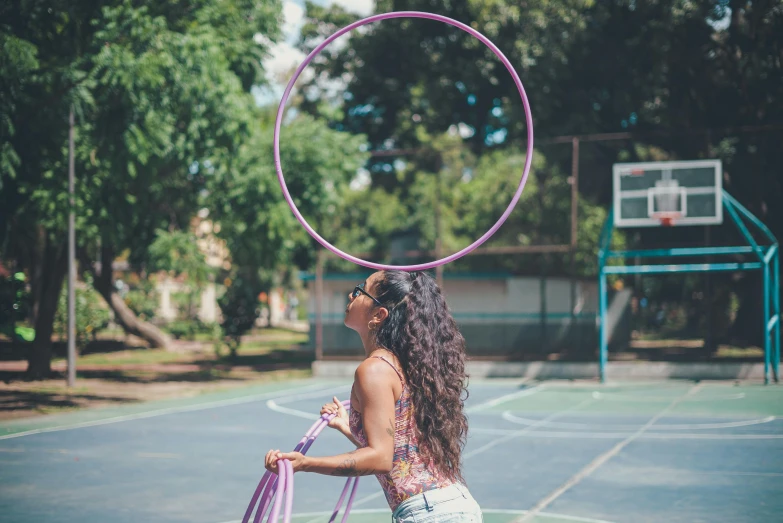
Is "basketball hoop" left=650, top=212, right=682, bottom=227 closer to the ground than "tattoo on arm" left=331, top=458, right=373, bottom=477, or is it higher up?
higher up

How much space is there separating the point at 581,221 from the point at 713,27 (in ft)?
45.9

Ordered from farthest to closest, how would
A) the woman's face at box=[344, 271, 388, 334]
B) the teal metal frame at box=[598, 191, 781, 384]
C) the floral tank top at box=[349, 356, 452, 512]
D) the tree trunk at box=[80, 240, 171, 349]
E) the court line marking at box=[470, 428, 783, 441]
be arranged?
the tree trunk at box=[80, 240, 171, 349], the teal metal frame at box=[598, 191, 781, 384], the court line marking at box=[470, 428, 783, 441], the woman's face at box=[344, 271, 388, 334], the floral tank top at box=[349, 356, 452, 512]

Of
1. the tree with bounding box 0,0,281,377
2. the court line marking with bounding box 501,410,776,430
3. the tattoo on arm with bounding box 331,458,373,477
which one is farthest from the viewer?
the tree with bounding box 0,0,281,377

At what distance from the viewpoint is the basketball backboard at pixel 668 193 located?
22625mm

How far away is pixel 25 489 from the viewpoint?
9.69m

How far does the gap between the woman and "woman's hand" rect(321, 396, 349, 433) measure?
0.24 meters

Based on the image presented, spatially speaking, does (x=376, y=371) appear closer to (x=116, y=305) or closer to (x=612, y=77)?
(x=612, y=77)

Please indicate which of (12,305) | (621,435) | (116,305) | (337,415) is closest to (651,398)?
(621,435)

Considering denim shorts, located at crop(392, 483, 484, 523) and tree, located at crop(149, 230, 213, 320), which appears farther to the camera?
tree, located at crop(149, 230, 213, 320)

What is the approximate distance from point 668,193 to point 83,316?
21.3 metres

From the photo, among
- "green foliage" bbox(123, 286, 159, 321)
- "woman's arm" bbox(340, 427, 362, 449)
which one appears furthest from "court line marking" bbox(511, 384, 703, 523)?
"green foliage" bbox(123, 286, 159, 321)

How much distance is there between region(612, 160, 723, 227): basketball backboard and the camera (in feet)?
74.2

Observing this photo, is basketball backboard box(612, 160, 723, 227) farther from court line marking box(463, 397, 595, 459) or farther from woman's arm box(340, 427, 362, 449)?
woman's arm box(340, 427, 362, 449)

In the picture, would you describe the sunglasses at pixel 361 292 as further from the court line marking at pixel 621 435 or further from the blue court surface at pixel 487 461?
the court line marking at pixel 621 435
